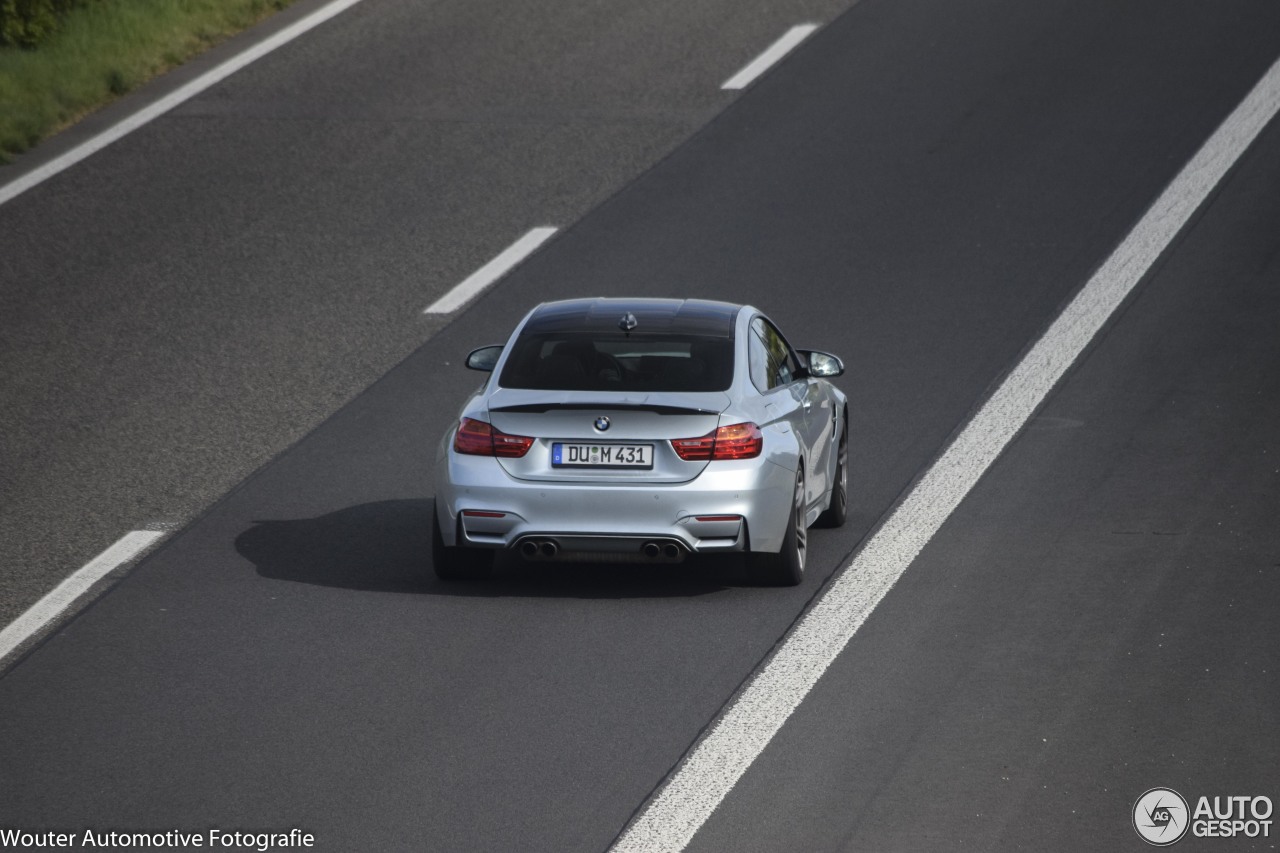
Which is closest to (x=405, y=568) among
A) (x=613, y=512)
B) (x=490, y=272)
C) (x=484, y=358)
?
(x=484, y=358)

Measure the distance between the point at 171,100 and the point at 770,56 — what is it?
677cm

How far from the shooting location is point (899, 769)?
745 cm

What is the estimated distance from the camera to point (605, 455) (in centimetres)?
976

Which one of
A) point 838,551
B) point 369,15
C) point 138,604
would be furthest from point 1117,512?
point 369,15

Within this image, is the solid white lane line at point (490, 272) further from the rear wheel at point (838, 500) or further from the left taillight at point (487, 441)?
the left taillight at point (487, 441)

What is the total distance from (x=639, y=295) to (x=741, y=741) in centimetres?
901

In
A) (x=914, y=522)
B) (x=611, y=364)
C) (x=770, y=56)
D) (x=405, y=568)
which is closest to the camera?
(x=611, y=364)

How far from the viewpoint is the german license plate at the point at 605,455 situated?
32.0 ft

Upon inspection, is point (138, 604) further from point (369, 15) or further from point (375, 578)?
point (369, 15)

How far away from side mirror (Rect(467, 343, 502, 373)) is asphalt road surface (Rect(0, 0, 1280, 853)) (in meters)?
1.08

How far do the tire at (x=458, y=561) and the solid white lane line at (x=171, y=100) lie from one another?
1052 centimetres

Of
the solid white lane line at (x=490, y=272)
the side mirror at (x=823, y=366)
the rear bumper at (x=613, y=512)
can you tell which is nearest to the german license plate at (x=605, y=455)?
the rear bumper at (x=613, y=512)

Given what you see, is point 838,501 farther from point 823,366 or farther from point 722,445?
point 722,445

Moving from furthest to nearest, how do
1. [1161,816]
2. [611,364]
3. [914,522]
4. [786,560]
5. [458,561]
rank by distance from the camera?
[914,522]
[611,364]
[458,561]
[786,560]
[1161,816]
